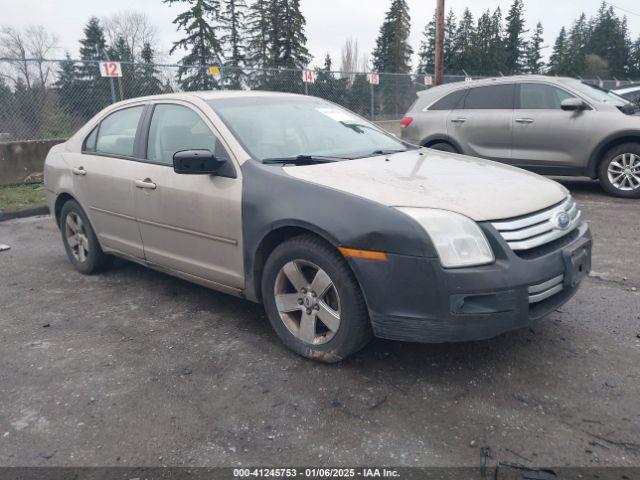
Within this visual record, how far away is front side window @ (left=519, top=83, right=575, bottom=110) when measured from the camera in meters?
7.64

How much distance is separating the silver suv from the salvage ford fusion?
4285mm

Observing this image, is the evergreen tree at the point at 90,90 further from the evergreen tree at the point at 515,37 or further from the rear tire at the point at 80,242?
the evergreen tree at the point at 515,37

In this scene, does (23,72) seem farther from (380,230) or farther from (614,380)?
(614,380)

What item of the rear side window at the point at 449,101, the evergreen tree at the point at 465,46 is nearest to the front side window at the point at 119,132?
the rear side window at the point at 449,101

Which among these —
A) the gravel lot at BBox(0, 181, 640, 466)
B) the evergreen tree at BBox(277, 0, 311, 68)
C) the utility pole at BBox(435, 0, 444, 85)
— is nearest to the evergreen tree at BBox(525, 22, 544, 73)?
the evergreen tree at BBox(277, 0, 311, 68)

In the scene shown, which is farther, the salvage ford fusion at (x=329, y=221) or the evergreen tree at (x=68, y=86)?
the evergreen tree at (x=68, y=86)

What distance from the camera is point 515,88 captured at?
8055 mm

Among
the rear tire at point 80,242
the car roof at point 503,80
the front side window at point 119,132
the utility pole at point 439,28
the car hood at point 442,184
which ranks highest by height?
the utility pole at point 439,28

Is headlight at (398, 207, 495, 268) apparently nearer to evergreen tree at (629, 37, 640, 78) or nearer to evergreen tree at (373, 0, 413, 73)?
evergreen tree at (373, 0, 413, 73)

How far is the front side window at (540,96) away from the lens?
301 inches

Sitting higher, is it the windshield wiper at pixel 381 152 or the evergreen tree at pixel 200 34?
the evergreen tree at pixel 200 34

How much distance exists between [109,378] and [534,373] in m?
2.41

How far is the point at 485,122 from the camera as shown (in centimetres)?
816

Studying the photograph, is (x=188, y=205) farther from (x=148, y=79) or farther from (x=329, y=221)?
(x=148, y=79)
